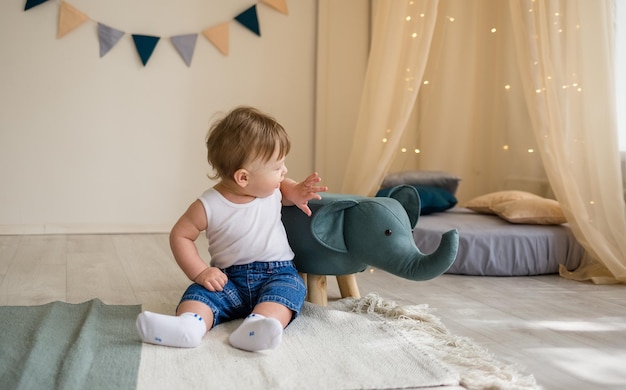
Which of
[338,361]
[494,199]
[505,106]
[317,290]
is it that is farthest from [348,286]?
[505,106]

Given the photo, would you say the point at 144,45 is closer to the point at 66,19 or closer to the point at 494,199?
the point at 66,19

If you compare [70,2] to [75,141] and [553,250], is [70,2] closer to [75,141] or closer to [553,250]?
[75,141]

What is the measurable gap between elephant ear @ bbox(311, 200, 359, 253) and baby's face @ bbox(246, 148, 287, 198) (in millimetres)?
152

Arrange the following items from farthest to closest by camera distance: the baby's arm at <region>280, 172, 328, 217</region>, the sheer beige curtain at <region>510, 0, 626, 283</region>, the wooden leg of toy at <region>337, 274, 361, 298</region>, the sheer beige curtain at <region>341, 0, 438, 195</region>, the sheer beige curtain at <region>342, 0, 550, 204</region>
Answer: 1. the sheer beige curtain at <region>342, 0, 550, 204</region>
2. the sheer beige curtain at <region>341, 0, 438, 195</region>
3. the sheer beige curtain at <region>510, 0, 626, 283</region>
4. the wooden leg of toy at <region>337, 274, 361, 298</region>
5. the baby's arm at <region>280, 172, 328, 217</region>

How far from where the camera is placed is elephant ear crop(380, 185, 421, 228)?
87.4 inches

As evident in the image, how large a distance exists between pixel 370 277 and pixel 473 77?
70.7 inches

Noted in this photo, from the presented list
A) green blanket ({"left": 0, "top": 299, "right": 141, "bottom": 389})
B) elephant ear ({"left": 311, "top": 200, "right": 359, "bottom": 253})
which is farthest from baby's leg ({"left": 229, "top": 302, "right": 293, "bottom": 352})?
elephant ear ({"left": 311, "top": 200, "right": 359, "bottom": 253})

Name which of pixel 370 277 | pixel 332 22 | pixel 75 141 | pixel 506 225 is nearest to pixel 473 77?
pixel 332 22

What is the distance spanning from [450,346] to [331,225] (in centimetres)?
48

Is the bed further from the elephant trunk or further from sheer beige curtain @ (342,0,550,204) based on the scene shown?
the elephant trunk

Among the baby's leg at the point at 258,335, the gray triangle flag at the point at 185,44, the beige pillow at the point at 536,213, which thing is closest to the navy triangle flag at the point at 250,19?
the gray triangle flag at the point at 185,44

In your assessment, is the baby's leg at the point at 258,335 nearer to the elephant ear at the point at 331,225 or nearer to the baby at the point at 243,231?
the baby at the point at 243,231

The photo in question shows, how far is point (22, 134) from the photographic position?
408cm

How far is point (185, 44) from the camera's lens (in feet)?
14.0
